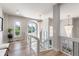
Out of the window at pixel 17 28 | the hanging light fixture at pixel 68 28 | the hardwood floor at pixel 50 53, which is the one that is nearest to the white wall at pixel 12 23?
the window at pixel 17 28

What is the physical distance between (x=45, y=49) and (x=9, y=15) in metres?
0.88

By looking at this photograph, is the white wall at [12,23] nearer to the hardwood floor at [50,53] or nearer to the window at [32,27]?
the window at [32,27]

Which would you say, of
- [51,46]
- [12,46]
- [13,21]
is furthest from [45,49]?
[13,21]

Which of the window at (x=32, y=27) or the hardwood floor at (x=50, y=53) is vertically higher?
the window at (x=32, y=27)

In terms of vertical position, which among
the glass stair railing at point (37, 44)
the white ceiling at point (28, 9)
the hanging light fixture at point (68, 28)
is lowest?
the glass stair railing at point (37, 44)

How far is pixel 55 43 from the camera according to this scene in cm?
153

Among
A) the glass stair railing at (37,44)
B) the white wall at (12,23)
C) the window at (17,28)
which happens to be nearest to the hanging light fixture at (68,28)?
the glass stair railing at (37,44)

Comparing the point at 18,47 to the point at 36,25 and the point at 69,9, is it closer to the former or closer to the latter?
the point at 36,25

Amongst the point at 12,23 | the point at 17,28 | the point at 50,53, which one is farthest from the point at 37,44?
the point at 12,23

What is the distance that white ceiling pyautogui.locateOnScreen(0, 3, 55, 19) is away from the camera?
1.41 meters

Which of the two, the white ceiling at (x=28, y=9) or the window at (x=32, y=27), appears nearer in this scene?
the white ceiling at (x=28, y=9)

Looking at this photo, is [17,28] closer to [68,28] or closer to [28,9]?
[28,9]

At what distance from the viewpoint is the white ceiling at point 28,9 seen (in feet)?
4.63

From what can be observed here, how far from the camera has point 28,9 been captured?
1466 mm
